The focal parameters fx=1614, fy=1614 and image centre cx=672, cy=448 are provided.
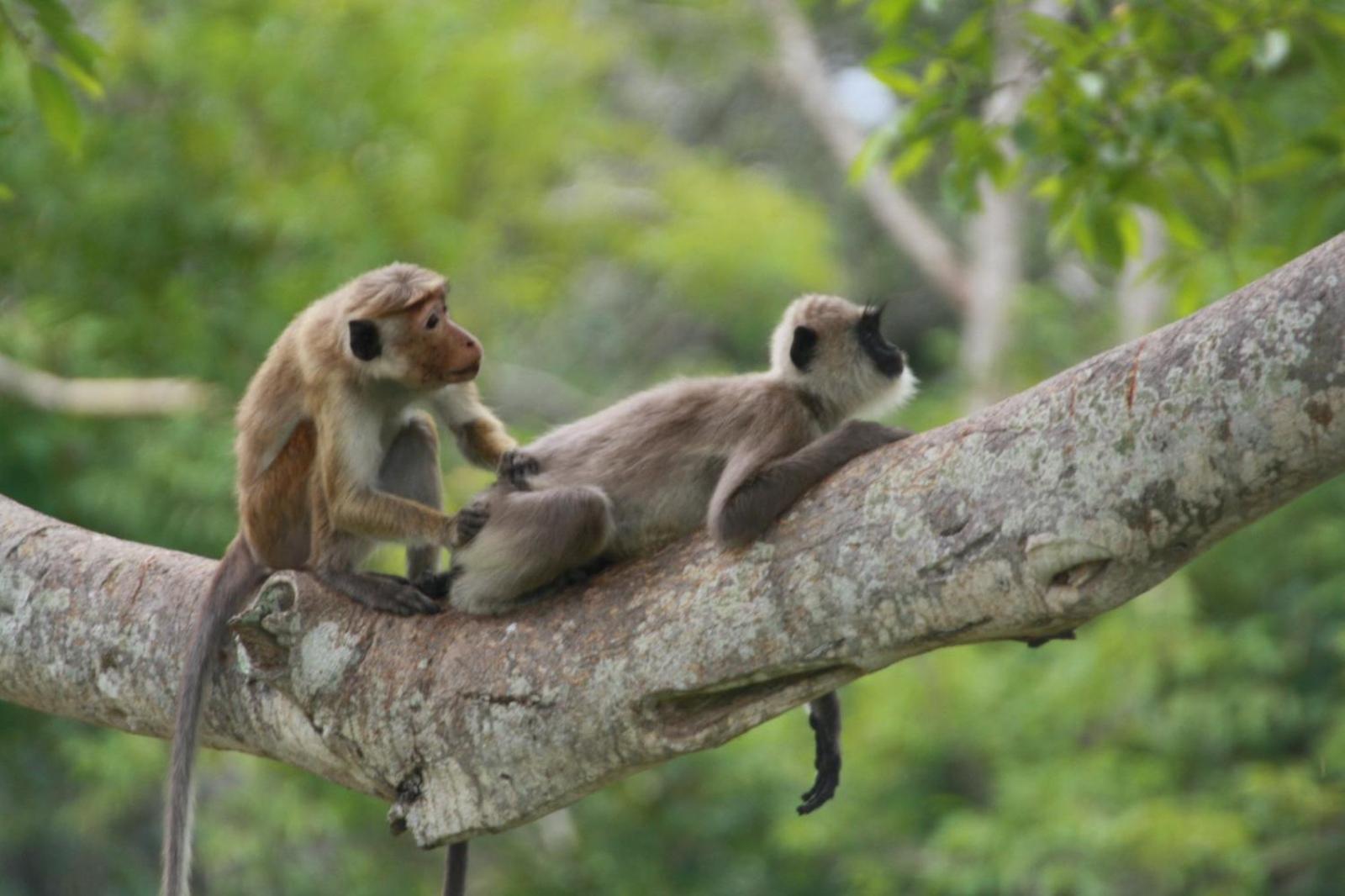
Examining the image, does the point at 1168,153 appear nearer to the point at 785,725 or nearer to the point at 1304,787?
the point at 1304,787

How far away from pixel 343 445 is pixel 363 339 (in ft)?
1.03

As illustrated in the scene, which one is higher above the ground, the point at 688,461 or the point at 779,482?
the point at 688,461

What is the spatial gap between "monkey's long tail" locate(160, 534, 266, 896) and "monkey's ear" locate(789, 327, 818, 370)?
166cm

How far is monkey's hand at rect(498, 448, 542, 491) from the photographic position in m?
4.52

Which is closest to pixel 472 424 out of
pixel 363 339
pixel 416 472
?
pixel 416 472

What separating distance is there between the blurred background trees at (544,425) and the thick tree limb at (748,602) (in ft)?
13.7

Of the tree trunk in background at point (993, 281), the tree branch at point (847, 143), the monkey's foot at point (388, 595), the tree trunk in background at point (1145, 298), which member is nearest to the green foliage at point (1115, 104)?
the monkey's foot at point (388, 595)

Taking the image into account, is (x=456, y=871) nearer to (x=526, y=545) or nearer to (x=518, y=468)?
(x=526, y=545)

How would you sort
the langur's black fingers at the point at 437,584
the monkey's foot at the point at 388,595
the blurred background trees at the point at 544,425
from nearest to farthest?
the monkey's foot at the point at 388,595, the langur's black fingers at the point at 437,584, the blurred background trees at the point at 544,425

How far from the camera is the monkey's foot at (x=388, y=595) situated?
4.09 meters

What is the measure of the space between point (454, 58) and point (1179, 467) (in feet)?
32.1

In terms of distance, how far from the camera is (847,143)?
56.0 ft

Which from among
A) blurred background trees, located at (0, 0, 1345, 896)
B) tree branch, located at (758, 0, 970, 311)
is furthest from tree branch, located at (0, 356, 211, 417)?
tree branch, located at (758, 0, 970, 311)

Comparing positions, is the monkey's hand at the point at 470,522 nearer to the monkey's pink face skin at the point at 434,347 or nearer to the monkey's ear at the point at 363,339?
the monkey's pink face skin at the point at 434,347
